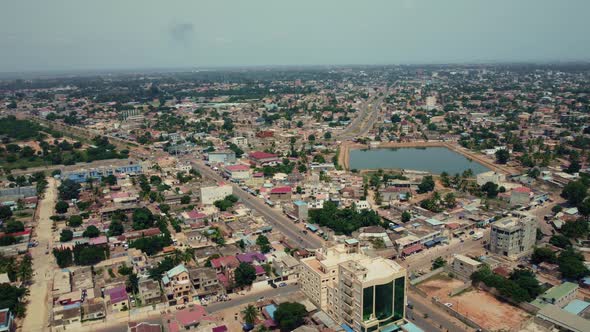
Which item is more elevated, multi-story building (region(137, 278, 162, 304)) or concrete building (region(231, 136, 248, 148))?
concrete building (region(231, 136, 248, 148))

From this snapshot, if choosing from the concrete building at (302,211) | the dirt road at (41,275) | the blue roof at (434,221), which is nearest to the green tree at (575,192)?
the blue roof at (434,221)

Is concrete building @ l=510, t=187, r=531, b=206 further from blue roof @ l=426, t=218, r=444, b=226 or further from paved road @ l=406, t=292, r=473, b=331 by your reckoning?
paved road @ l=406, t=292, r=473, b=331

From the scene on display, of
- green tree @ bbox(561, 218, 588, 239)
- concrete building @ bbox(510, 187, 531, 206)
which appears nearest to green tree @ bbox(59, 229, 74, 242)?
green tree @ bbox(561, 218, 588, 239)

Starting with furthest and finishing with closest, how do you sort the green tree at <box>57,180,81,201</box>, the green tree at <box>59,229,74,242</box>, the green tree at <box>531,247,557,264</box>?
the green tree at <box>57,180,81,201</box>, the green tree at <box>59,229,74,242</box>, the green tree at <box>531,247,557,264</box>

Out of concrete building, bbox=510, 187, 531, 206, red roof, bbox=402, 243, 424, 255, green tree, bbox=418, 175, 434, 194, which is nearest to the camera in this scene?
red roof, bbox=402, 243, 424, 255

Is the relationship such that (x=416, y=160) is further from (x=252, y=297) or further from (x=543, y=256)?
(x=252, y=297)


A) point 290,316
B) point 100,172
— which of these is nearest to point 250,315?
point 290,316
